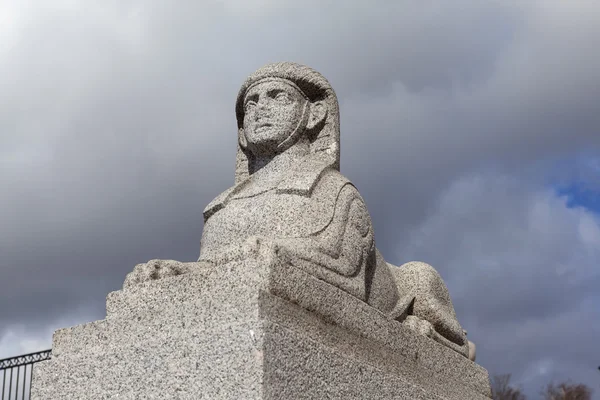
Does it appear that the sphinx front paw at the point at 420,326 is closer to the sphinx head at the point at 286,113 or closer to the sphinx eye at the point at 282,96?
the sphinx head at the point at 286,113

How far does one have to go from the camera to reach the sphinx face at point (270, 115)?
581 cm

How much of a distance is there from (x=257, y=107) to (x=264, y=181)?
0.61 metres

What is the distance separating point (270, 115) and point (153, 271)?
180 cm

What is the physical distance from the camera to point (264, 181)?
572 cm

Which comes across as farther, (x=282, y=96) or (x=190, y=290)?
(x=282, y=96)

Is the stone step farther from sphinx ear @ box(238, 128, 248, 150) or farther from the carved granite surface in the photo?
sphinx ear @ box(238, 128, 248, 150)

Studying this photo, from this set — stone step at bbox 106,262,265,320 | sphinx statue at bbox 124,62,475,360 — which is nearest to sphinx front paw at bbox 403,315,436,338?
sphinx statue at bbox 124,62,475,360

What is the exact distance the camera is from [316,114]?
20.1ft

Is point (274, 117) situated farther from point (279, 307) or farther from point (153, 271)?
point (279, 307)

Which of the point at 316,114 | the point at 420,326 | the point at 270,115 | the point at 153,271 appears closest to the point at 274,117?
the point at 270,115

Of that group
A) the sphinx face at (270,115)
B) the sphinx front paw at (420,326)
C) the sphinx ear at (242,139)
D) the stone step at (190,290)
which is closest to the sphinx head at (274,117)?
the sphinx face at (270,115)

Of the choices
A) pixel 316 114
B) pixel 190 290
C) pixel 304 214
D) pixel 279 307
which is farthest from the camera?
pixel 316 114

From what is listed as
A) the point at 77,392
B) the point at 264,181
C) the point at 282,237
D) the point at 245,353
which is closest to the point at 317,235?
the point at 282,237

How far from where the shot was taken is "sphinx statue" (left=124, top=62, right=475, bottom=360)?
472 cm
